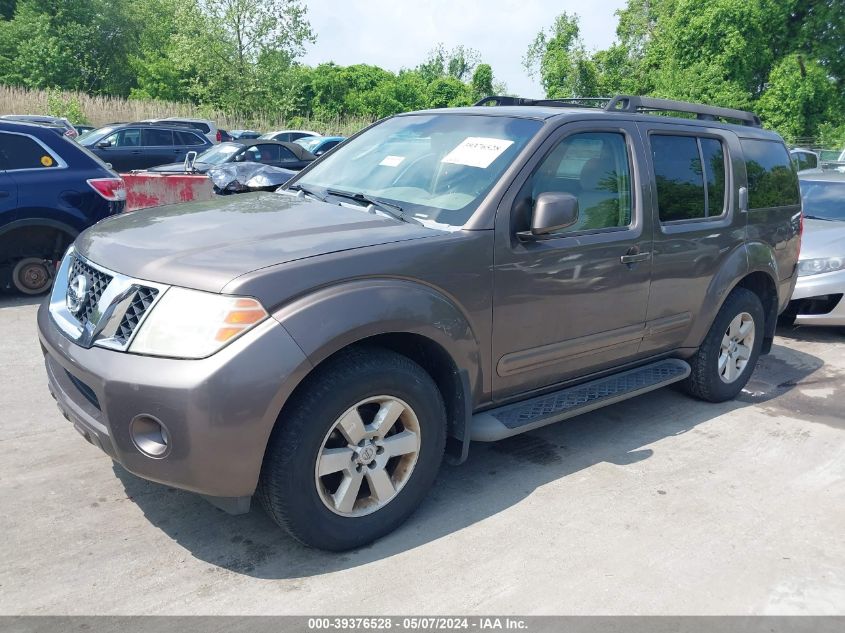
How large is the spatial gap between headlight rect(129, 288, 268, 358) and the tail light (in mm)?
5053

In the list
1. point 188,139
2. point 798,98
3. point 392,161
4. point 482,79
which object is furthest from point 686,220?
point 482,79

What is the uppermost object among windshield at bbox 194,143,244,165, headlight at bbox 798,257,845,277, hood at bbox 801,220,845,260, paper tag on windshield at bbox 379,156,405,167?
paper tag on windshield at bbox 379,156,405,167

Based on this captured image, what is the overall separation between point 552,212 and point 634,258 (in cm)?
90

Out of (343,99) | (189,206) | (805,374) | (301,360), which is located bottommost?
(805,374)

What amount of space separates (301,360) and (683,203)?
112 inches

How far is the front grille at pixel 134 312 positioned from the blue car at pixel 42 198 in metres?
4.85

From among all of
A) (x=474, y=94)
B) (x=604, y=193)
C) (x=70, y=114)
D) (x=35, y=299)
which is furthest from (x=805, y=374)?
(x=474, y=94)

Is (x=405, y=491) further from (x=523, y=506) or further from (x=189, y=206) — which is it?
(x=189, y=206)

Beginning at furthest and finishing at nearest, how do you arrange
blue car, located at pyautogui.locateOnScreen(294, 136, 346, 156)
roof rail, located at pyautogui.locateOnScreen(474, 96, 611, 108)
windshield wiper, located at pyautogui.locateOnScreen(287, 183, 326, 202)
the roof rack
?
blue car, located at pyautogui.locateOnScreen(294, 136, 346, 156), roof rail, located at pyautogui.locateOnScreen(474, 96, 611, 108), the roof rack, windshield wiper, located at pyautogui.locateOnScreen(287, 183, 326, 202)

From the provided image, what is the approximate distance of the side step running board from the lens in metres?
3.55

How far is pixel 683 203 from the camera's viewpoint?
4516 mm

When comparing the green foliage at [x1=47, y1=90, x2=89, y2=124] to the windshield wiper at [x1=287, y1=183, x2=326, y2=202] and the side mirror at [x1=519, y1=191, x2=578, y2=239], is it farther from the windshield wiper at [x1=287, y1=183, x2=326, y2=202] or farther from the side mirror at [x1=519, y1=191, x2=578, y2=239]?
the side mirror at [x1=519, y1=191, x2=578, y2=239]

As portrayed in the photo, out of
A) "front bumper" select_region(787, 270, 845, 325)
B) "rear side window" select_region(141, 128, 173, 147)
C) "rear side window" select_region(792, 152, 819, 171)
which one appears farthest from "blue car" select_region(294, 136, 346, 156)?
"front bumper" select_region(787, 270, 845, 325)

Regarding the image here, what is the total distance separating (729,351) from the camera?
5.16 m
